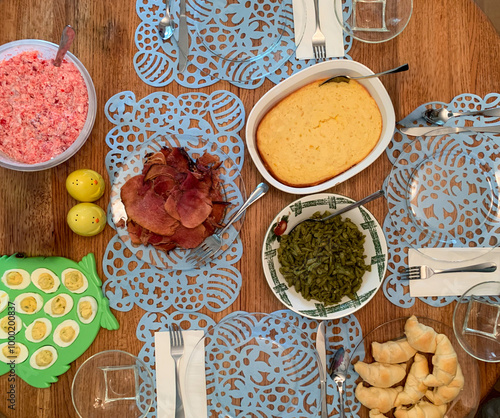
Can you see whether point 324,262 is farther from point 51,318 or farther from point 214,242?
point 51,318

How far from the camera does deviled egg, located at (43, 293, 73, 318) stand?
1361mm

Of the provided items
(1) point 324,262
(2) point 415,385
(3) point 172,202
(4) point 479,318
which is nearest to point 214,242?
(3) point 172,202

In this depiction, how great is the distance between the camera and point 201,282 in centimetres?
139

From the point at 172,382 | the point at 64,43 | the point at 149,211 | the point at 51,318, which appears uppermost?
the point at 64,43

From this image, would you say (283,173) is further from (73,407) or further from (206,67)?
(73,407)

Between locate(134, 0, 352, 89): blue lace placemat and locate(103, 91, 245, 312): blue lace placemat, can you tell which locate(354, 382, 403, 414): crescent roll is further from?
locate(134, 0, 352, 89): blue lace placemat

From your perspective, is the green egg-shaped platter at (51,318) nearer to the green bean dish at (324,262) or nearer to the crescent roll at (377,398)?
the green bean dish at (324,262)

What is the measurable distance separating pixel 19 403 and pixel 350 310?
1065mm

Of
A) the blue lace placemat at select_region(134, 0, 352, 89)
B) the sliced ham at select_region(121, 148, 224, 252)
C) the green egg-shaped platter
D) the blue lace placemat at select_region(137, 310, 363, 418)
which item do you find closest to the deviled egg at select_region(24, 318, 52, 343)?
the green egg-shaped platter

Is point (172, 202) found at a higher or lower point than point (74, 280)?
higher

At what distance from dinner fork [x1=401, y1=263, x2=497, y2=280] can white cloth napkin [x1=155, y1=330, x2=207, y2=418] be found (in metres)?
0.71

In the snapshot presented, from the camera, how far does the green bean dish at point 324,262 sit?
52.9 inches

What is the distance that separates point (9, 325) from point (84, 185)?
19.8 inches

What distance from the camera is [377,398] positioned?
1342 mm
